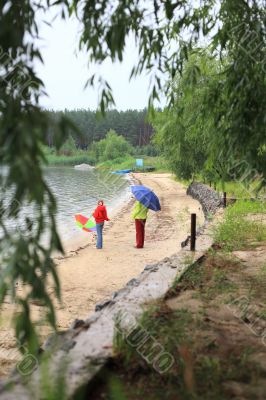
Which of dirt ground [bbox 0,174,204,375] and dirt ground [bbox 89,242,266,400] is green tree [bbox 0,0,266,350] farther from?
dirt ground [bbox 0,174,204,375]

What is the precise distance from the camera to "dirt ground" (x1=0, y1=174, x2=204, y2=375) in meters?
7.87

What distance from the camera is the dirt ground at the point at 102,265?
787 centimetres

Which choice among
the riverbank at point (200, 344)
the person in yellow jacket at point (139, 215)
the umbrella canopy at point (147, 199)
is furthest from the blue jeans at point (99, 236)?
the riverbank at point (200, 344)

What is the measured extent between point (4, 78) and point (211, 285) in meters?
4.54

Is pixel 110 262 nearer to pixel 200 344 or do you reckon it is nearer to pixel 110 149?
pixel 200 344

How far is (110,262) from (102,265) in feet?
1.27

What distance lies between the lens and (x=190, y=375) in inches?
121

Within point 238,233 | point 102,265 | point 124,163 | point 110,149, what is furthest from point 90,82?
point 110,149

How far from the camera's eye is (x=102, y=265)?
1243 cm

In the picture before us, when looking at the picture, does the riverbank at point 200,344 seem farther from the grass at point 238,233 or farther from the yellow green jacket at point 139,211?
the yellow green jacket at point 139,211

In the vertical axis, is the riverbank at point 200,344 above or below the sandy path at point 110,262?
above

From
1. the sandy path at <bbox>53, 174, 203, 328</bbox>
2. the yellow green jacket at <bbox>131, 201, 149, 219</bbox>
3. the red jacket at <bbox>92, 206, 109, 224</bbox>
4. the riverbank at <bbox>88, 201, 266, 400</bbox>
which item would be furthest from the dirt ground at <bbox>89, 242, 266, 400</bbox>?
the red jacket at <bbox>92, 206, 109, 224</bbox>

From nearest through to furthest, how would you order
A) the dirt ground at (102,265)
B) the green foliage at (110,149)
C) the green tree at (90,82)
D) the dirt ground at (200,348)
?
the green tree at (90,82)
the dirt ground at (200,348)
the dirt ground at (102,265)
the green foliage at (110,149)

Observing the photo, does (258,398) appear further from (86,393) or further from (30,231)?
(30,231)
